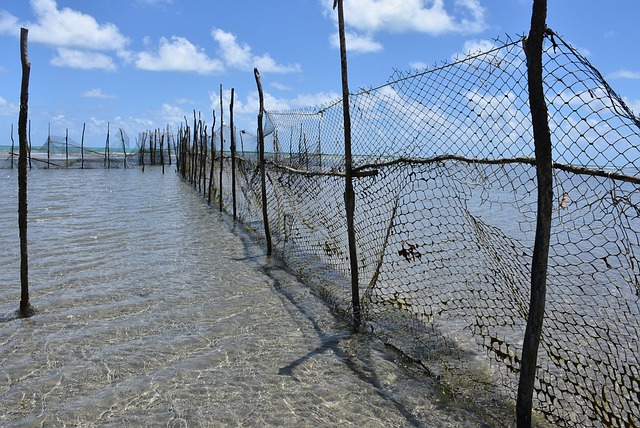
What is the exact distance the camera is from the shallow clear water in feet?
11.2

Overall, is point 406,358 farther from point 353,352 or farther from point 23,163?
point 23,163

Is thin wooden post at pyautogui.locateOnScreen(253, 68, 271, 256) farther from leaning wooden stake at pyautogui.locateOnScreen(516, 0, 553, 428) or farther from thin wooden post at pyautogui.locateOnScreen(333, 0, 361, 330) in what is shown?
leaning wooden stake at pyautogui.locateOnScreen(516, 0, 553, 428)

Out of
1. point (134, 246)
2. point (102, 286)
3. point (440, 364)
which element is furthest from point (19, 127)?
point (440, 364)

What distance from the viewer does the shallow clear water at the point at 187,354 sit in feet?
11.2

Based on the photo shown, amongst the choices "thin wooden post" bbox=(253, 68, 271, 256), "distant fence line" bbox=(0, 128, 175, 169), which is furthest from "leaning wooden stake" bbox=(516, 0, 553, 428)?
"distant fence line" bbox=(0, 128, 175, 169)

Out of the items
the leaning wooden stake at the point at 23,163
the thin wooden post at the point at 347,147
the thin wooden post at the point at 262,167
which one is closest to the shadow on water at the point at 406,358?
the thin wooden post at the point at 347,147

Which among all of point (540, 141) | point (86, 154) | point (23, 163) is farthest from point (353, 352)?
point (86, 154)

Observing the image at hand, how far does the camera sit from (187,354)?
431cm

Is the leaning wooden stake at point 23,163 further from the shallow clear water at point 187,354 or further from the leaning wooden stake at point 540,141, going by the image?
the leaning wooden stake at point 540,141

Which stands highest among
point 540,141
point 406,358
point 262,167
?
point 262,167

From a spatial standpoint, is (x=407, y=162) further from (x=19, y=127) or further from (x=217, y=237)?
(x=217, y=237)

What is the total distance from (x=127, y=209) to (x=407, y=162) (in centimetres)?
1056

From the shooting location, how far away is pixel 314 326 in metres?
5.14

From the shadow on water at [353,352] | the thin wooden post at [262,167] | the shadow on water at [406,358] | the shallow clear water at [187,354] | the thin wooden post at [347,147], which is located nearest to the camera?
the shallow clear water at [187,354]
